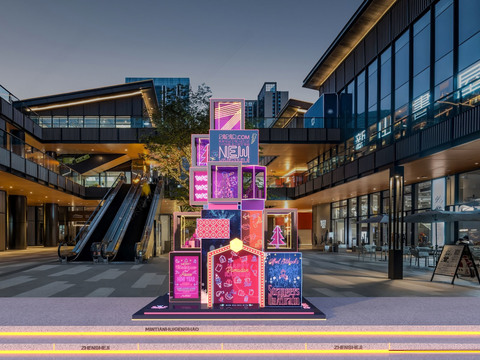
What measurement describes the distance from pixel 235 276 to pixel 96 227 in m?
17.6

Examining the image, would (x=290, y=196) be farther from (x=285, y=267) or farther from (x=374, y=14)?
(x=285, y=267)

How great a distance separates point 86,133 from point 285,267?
3163cm

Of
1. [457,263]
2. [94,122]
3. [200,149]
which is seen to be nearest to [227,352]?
[200,149]

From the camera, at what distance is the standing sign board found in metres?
11.7

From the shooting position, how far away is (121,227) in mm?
22141

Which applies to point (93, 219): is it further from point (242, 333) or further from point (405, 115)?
point (242, 333)

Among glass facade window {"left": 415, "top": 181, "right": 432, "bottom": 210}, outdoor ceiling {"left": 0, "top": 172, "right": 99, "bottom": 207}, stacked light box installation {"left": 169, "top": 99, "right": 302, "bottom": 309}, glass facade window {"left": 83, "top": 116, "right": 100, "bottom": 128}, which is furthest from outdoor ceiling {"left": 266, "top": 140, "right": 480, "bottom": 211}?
glass facade window {"left": 83, "top": 116, "right": 100, "bottom": 128}

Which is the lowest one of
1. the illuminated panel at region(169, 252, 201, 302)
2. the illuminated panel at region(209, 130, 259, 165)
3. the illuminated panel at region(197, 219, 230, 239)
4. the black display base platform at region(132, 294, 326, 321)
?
the black display base platform at region(132, 294, 326, 321)

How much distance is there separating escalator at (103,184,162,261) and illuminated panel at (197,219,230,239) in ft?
41.2

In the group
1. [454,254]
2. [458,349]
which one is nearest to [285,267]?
[458,349]

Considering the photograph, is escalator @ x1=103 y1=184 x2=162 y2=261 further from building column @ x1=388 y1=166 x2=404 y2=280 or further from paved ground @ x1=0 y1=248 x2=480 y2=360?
paved ground @ x1=0 y1=248 x2=480 y2=360

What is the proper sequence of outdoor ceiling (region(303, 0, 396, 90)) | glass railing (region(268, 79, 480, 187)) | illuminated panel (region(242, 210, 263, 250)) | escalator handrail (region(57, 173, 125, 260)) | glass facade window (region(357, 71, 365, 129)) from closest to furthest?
1. illuminated panel (region(242, 210, 263, 250))
2. glass railing (region(268, 79, 480, 187))
3. escalator handrail (region(57, 173, 125, 260))
4. outdoor ceiling (region(303, 0, 396, 90))
5. glass facade window (region(357, 71, 365, 129))

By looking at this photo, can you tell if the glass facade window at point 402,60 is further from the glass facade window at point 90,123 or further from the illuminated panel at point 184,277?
the glass facade window at point 90,123

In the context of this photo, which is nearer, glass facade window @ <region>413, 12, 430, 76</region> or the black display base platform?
the black display base platform
